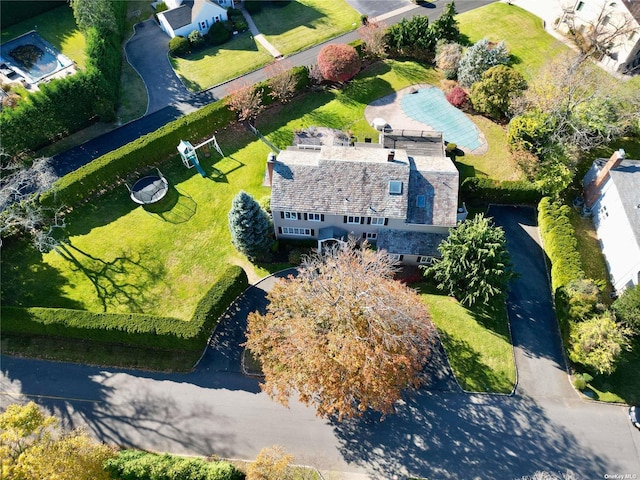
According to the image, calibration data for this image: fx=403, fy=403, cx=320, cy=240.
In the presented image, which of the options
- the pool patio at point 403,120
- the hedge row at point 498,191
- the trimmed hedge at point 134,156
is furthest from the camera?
the pool patio at point 403,120

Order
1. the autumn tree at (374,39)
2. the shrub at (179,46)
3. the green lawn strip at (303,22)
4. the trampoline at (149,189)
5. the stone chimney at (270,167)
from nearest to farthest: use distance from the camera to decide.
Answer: the stone chimney at (270,167) < the trampoline at (149,189) < the autumn tree at (374,39) < the shrub at (179,46) < the green lawn strip at (303,22)

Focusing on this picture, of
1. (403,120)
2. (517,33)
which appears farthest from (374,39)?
(517,33)

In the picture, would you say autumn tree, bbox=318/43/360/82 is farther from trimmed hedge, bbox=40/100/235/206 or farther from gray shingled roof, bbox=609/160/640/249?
gray shingled roof, bbox=609/160/640/249

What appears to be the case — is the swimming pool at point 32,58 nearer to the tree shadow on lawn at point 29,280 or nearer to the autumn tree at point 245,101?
the autumn tree at point 245,101

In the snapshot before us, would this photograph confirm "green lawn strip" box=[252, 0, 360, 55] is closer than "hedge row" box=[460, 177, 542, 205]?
No

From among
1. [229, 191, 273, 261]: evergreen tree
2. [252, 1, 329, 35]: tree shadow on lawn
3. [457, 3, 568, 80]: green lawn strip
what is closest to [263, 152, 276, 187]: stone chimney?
[229, 191, 273, 261]: evergreen tree

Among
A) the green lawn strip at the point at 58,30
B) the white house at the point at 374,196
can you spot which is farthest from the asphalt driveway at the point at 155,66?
the white house at the point at 374,196
